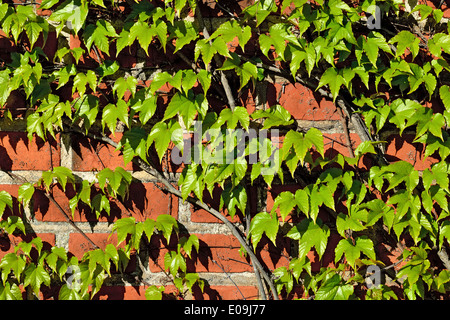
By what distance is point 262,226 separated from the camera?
143 cm

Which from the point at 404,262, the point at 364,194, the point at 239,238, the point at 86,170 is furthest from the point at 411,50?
the point at 86,170

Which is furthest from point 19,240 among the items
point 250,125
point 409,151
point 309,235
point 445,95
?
point 445,95

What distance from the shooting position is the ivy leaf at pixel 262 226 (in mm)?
1420

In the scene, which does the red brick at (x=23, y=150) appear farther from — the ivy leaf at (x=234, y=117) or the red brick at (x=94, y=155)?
the ivy leaf at (x=234, y=117)

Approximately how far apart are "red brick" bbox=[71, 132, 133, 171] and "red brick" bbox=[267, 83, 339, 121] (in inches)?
21.4

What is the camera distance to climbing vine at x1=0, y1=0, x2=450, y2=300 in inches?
55.2

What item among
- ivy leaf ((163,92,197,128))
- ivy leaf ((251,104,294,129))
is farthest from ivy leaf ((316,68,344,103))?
ivy leaf ((163,92,197,128))

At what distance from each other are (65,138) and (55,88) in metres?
0.17

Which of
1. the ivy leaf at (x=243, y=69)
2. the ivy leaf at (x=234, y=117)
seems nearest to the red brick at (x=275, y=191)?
the ivy leaf at (x=234, y=117)

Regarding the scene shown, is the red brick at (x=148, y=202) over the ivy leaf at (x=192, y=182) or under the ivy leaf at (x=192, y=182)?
under

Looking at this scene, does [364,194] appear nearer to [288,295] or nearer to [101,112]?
[288,295]

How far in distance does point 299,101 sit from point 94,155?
2.35ft

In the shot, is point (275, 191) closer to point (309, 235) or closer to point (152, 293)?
point (309, 235)

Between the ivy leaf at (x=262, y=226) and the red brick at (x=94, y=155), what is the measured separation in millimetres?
462
